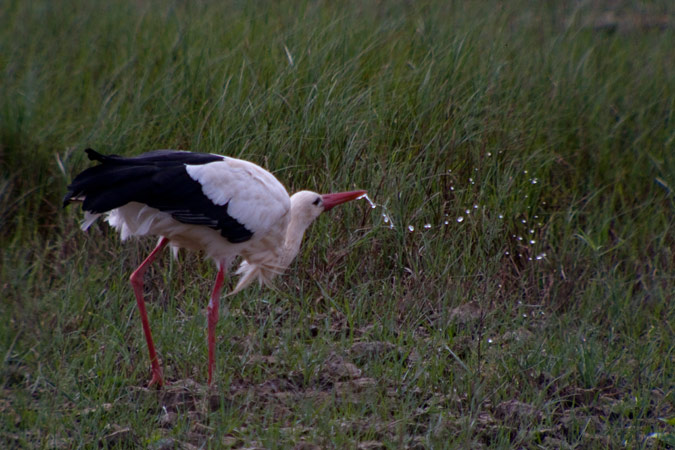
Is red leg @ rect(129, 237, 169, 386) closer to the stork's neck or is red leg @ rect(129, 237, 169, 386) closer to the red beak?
→ the stork's neck

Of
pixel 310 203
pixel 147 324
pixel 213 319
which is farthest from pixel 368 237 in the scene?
pixel 147 324

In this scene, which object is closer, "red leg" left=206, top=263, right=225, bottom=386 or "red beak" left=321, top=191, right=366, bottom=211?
"red leg" left=206, top=263, right=225, bottom=386

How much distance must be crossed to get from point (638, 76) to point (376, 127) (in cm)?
235

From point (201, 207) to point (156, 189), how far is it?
0.81ft

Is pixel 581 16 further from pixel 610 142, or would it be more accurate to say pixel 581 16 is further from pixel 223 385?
pixel 223 385

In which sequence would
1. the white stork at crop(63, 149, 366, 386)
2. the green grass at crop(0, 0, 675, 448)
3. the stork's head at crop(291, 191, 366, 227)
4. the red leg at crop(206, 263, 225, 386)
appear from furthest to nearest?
the stork's head at crop(291, 191, 366, 227) → the red leg at crop(206, 263, 225, 386) → the white stork at crop(63, 149, 366, 386) → the green grass at crop(0, 0, 675, 448)

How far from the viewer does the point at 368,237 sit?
494 centimetres

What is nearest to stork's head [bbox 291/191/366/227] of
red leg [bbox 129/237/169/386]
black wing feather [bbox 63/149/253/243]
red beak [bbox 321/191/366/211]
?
red beak [bbox 321/191/366/211]

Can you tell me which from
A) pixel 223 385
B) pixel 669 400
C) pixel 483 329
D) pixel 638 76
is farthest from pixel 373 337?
pixel 638 76

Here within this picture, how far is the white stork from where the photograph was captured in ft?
12.7

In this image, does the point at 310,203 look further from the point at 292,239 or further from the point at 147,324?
the point at 147,324

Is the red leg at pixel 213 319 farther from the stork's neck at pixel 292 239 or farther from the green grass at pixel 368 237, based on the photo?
the stork's neck at pixel 292 239

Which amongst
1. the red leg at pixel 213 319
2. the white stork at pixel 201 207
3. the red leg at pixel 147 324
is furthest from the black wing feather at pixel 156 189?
the red leg at pixel 147 324

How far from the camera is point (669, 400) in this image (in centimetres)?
385
